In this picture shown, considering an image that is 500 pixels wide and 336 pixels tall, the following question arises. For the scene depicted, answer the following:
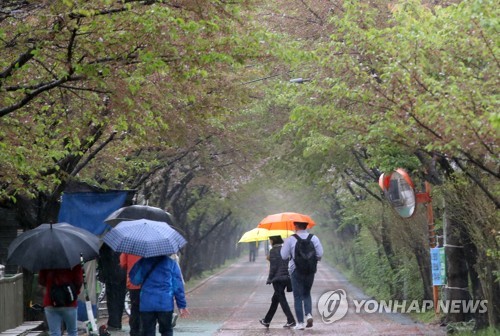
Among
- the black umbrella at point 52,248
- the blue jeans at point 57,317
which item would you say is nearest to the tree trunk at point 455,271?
the black umbrella at point 52,248

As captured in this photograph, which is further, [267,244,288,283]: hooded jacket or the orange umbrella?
the orange umbrella

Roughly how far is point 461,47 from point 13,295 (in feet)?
25.2

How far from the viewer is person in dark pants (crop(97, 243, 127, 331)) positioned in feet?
55.4

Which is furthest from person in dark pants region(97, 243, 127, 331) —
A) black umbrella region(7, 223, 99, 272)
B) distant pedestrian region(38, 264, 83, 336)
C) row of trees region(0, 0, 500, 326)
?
distant pedestrian region(38, 264, 83, 336)

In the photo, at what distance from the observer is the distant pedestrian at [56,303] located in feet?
37.2

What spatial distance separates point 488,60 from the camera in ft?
37.7

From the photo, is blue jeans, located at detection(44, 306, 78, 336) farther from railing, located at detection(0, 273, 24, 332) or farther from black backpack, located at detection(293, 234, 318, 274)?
black backpack, located at detection(293, 234, 318, 274)

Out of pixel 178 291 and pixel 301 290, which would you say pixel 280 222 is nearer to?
pixel 301 290

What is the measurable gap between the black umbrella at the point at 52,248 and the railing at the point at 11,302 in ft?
4.01

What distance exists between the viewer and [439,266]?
17.2 metres

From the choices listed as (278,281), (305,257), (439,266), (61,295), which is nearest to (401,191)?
(439,266)

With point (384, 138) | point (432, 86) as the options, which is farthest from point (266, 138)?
point (432, 86)

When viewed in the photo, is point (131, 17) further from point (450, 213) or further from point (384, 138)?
point (450, 213)

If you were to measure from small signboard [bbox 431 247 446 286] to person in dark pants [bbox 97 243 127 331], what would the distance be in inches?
237
